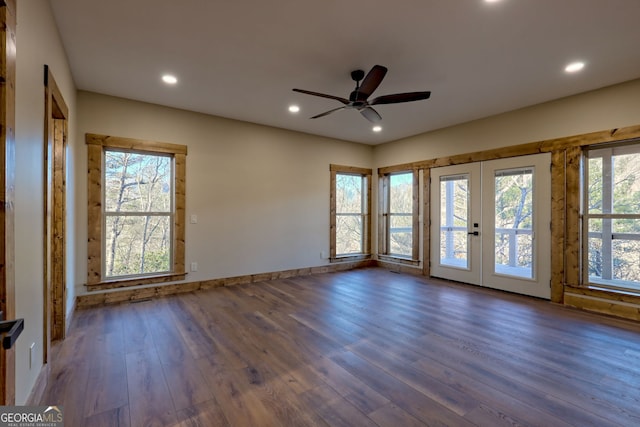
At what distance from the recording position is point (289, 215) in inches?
233

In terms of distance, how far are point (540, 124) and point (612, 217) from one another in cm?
159

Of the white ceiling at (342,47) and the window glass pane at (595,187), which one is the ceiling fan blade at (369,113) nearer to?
the white ceiling at (342,47)

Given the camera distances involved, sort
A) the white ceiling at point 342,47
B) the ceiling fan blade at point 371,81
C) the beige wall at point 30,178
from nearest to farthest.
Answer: the beige wall at point 30,178 < the white ceiling at point 342,47 < the ceiling fan blade at point 371,81

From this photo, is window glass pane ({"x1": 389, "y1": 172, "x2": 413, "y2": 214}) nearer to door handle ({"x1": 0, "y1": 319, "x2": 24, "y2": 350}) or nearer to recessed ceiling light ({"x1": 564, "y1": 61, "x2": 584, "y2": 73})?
recessed ceiling light ({"x1": 564, "y1": 61, "x2": 584, "y2": 73})

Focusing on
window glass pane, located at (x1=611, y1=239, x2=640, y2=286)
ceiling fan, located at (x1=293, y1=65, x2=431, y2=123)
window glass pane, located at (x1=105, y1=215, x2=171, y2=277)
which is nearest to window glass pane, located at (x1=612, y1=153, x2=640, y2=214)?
window glass pane, located at (x1=611, y1=239, x2=640, y2=286)

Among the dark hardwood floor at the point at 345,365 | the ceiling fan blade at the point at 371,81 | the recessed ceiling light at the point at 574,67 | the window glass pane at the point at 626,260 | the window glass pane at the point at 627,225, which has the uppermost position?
the recessed ceiling light at the point at 574,67

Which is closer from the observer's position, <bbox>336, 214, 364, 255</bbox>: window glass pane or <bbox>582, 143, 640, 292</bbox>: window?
<bbox>582, 143, 640, 292</bbox>: window

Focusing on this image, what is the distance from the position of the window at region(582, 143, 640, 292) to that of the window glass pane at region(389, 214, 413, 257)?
2.95 m

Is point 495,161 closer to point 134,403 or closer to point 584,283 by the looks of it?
point 584,283

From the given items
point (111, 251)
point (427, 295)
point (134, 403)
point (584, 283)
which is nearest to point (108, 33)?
point (111, 251)

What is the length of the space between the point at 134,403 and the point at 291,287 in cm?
319

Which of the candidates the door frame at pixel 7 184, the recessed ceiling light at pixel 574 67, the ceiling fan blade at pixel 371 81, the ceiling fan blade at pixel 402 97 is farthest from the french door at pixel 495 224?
the door frame at pixel 7 184

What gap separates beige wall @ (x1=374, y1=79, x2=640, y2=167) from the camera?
3727 mm

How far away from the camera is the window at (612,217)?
3.74m
